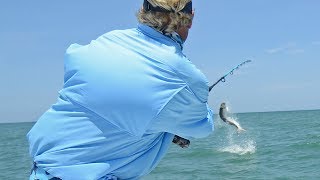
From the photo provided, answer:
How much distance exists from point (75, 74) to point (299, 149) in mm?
22011

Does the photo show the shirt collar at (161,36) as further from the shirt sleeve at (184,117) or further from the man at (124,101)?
the shirt sleeve at (184,117)

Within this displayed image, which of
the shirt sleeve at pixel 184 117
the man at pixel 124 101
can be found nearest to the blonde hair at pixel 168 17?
the man at pixel 124 101

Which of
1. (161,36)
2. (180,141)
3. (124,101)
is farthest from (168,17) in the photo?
(180,141)

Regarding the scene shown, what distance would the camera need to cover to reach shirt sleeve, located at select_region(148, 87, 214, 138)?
6.02 ft

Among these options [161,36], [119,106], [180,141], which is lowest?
[180,141]

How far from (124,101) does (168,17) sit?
14.7 inches

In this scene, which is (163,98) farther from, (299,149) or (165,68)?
(299,149)

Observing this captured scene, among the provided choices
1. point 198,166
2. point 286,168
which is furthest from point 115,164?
point 198,166

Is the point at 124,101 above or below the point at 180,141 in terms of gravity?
above

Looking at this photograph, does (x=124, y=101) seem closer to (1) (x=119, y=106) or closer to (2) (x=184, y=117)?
(1) (x=119, y=106)

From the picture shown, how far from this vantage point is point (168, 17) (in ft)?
6.23

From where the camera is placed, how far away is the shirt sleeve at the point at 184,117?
6.02 feet

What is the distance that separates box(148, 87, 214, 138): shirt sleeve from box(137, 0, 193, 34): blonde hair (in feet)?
0.85

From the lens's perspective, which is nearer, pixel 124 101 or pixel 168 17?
pixel 124 101
